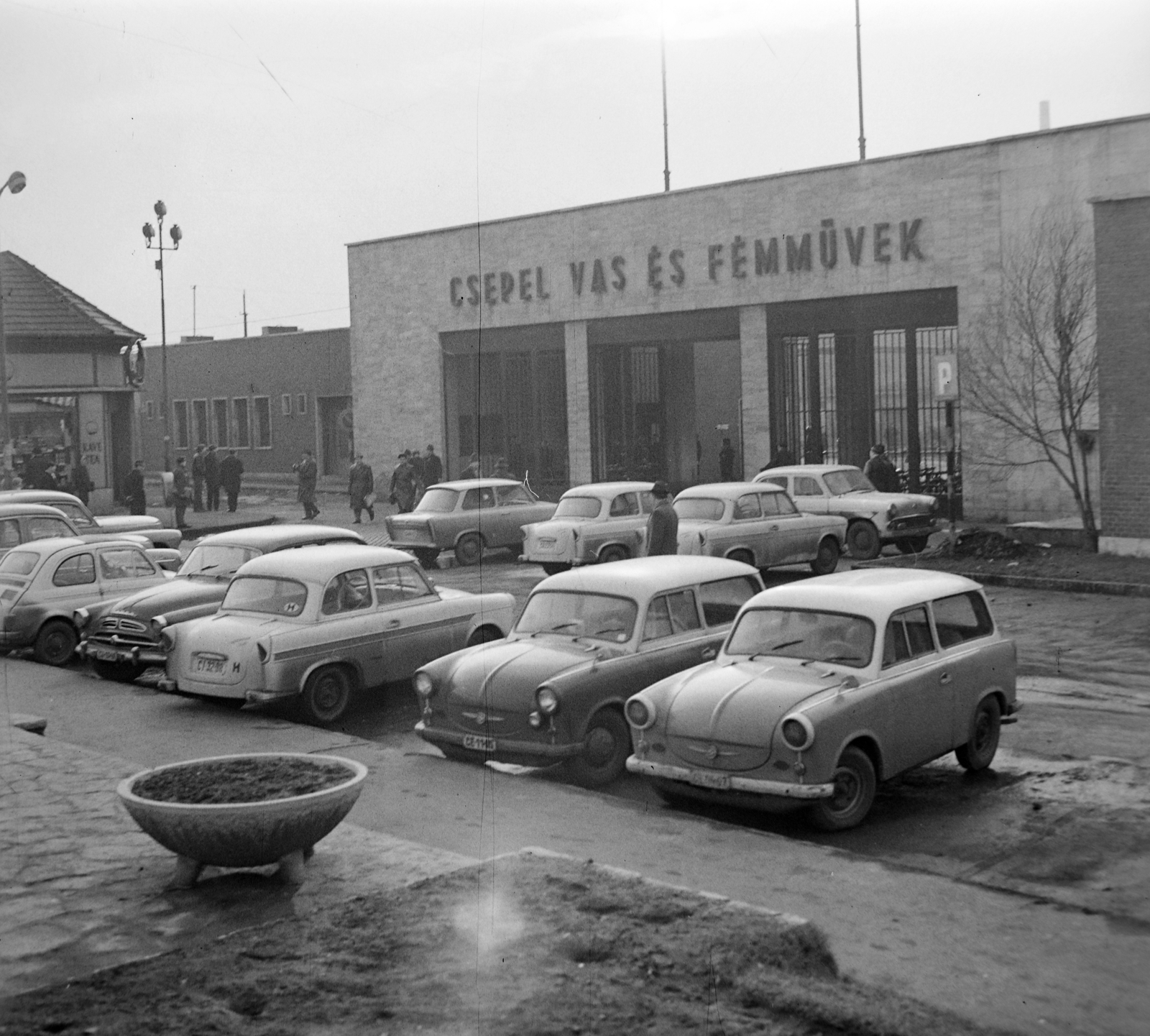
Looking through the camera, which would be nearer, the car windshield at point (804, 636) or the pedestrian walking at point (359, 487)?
the car windshield at point (804, 636)

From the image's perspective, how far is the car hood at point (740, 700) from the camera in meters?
7.86

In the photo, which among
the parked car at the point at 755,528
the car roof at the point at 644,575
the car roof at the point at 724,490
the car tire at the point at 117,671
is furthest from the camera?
the car roof at the point at 724,490

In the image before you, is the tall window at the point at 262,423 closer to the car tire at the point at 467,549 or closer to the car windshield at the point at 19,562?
the car tire at the point at 467,549

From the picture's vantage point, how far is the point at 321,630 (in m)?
11.1

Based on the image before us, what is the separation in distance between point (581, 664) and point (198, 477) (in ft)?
54.2

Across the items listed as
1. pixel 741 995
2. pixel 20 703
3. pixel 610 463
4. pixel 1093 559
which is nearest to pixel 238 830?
pixel 741 995

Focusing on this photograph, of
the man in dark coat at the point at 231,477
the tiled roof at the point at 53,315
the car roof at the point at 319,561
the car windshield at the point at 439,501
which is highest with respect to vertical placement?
the tiled roof at the point at 53,315

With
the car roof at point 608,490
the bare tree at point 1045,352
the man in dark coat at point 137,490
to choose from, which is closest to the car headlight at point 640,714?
the car roof at point 608,490

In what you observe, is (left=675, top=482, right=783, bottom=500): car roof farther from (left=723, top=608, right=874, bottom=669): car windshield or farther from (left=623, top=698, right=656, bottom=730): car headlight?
(left=623, top=698, right=656, bottom=730): car headlight

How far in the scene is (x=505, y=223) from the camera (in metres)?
33.5

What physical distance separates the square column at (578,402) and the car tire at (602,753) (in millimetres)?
23729

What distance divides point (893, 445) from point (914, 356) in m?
1.96

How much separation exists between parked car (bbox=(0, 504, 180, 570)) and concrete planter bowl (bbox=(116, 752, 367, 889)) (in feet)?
37.5

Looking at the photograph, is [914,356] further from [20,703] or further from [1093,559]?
[20,703]
